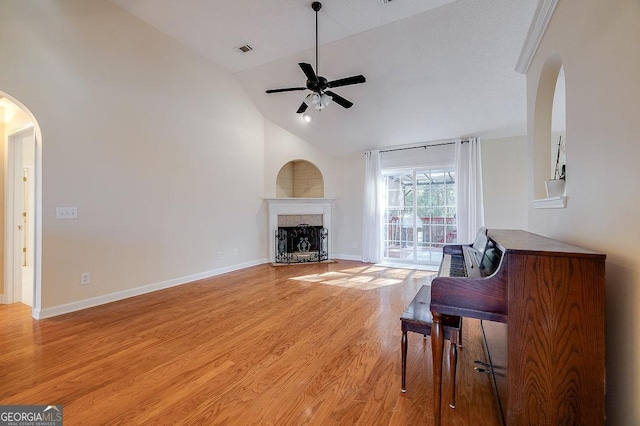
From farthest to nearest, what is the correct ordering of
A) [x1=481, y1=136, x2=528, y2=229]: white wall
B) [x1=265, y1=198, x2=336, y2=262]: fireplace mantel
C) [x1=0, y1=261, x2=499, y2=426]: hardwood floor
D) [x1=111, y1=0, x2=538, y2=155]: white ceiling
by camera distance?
[x1=265, y1=198, x2=336, y2=262]: fireplace mantel
[x1=481, y1=136, x2=528, y2=229]: white wall
[x1=111, y1=0, x2=538, y2=155]: white ceiling
[x1=0, y1=261, x2=499, y2=426]: hardwood floor

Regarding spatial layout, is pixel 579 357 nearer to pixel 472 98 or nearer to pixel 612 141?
pixel 612 141

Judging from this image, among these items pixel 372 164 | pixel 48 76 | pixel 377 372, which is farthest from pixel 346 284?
pixel 48 76

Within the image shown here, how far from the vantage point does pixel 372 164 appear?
232 inches

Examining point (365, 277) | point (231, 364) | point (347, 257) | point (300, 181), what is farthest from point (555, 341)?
point (300, 181)

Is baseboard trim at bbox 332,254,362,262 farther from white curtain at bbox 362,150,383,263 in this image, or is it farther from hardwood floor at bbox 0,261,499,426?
hardwood floor at bbox 0,261,499,426

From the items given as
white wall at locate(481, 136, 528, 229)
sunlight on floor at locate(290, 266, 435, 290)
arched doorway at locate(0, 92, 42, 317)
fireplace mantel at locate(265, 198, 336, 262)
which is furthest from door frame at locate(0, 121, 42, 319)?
white wall at locate(481, 136, 528, 229)

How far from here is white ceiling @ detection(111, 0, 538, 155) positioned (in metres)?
3.16

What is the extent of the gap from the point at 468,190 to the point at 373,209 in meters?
1.83

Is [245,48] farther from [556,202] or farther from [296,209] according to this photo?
[556,202]

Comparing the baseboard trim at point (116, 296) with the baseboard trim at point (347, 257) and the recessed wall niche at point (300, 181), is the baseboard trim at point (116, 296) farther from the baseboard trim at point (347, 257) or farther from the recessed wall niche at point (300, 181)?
the recessed wall niche at point (300, 181)

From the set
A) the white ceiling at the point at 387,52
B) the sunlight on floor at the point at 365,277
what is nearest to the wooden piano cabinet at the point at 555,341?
the sunlight on floor at the point at 365,277

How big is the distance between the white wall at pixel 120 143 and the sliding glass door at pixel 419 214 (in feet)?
11.0

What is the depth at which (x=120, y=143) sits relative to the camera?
351cm

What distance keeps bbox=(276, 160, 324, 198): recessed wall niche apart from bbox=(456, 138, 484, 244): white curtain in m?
2.99
